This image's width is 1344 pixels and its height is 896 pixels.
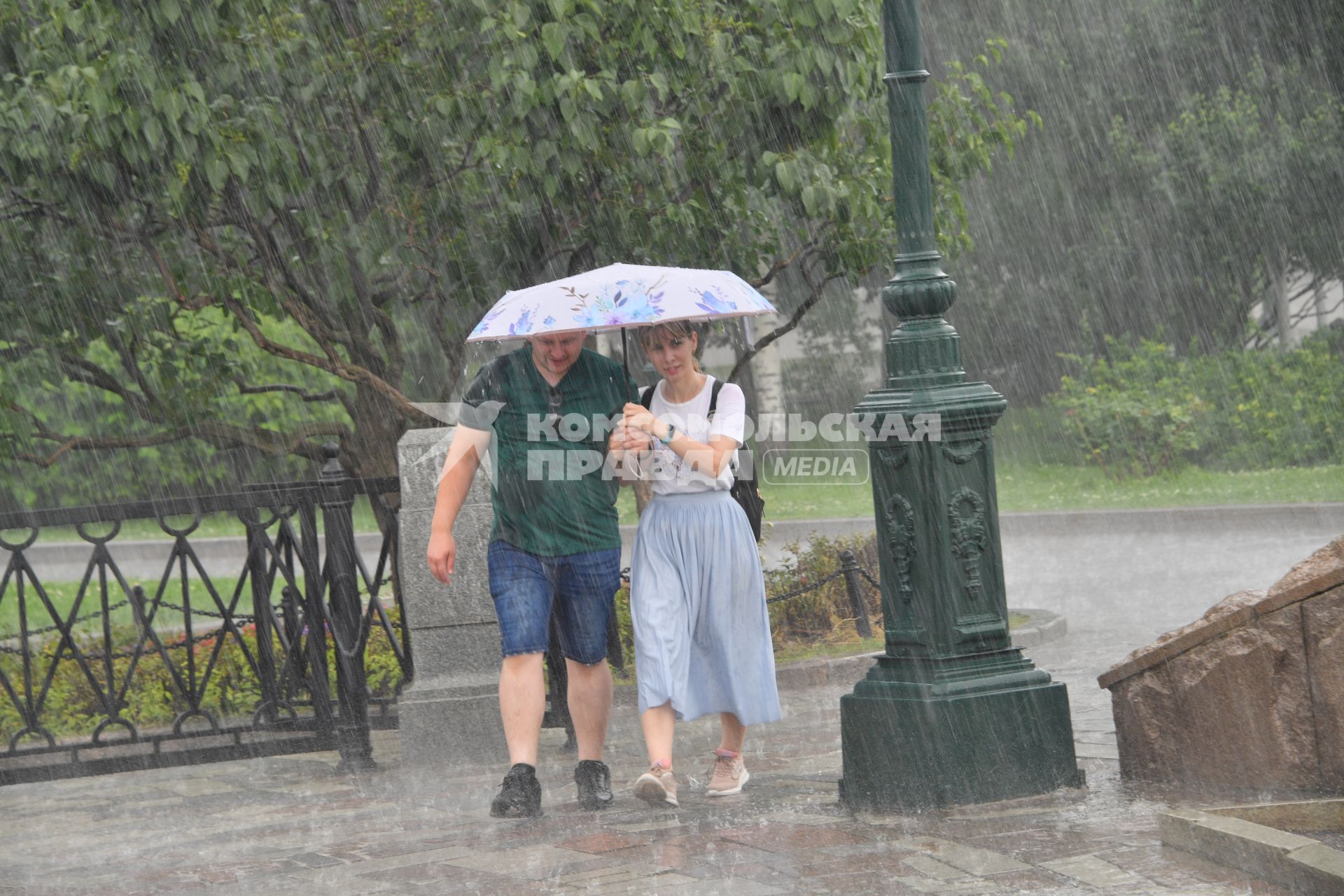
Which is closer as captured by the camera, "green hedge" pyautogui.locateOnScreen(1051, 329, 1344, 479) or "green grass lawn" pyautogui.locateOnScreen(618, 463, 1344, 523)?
"green grass lawn" pyautogui.locateOnScreen(618, 463, 1344, 523)

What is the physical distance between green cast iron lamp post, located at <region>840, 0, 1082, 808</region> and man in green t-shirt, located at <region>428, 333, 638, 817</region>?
3.42ft

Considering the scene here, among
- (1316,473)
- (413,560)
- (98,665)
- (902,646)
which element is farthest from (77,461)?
(902,646)

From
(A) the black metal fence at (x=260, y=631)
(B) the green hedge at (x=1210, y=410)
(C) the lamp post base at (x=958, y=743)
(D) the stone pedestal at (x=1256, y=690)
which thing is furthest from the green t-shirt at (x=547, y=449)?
(B) the green hedge at (x=1210, y=410)

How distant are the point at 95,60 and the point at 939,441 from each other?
487 cm

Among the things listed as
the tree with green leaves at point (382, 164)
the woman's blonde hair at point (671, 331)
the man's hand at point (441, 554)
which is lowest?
the man's hand at point (441, 554)

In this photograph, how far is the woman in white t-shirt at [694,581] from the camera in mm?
6164

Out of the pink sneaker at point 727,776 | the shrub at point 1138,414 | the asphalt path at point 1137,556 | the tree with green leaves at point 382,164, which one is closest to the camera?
the pink sneaker at point 727,776

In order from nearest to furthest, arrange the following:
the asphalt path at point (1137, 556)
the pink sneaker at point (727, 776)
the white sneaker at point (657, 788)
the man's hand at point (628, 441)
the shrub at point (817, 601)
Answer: the white sneaker at point (657, 788) < the man's hand at point (628, 441) < the pink sneaker at point (727, 776) < the shrub at point (817, 601) < the asphalt path at point (1137, 556)

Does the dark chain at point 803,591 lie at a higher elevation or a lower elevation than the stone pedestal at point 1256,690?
higher

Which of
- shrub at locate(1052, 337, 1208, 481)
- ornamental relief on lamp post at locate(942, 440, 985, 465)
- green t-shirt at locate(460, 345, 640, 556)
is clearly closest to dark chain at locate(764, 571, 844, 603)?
green t-shirt at locate(460, 345, 640, 556)

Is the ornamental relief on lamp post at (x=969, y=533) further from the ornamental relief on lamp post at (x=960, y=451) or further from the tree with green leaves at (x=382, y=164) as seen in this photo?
the tree with green leaves at (x=382, y=164)

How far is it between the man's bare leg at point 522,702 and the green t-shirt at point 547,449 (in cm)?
44

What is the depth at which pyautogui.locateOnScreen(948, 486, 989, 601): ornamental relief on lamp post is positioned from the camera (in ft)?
19.3

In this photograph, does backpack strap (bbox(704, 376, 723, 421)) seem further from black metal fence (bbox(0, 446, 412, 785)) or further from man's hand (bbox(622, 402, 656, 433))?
black metal fence (bbox(0, 446, 412, 785))
